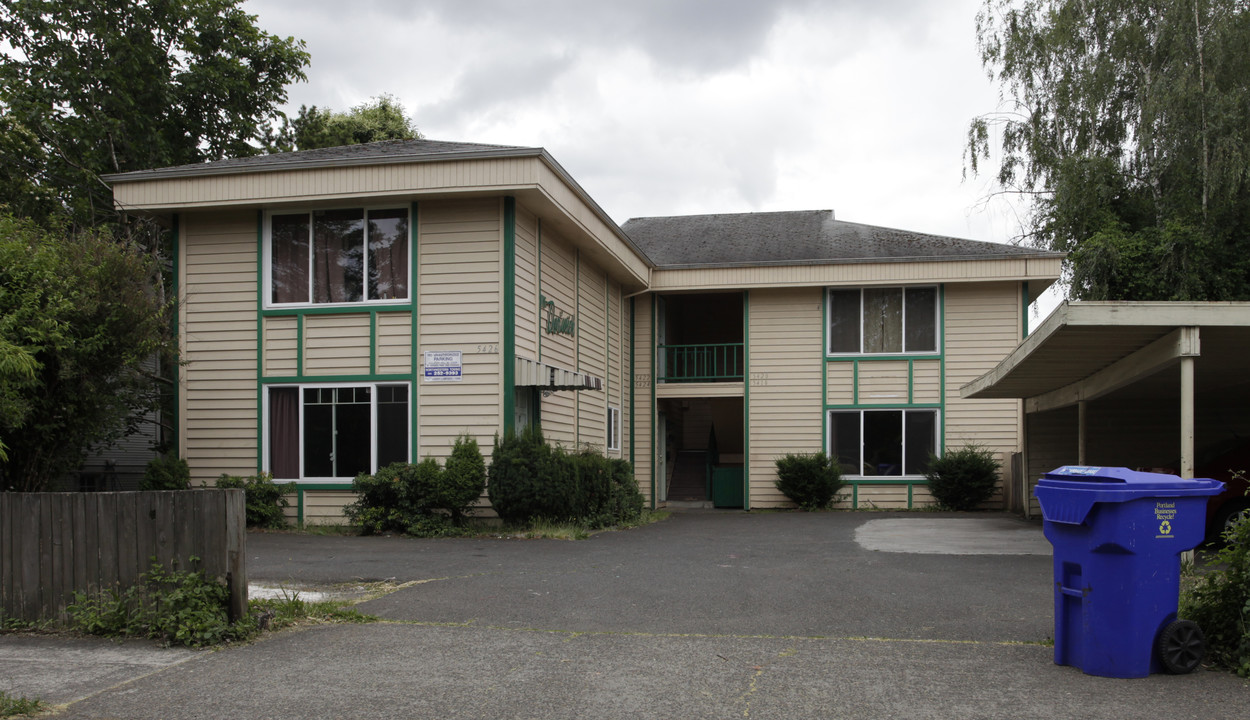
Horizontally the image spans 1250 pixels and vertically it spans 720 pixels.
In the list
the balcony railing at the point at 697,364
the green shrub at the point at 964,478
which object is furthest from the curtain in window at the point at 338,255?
the green shrub at the point at 964,478

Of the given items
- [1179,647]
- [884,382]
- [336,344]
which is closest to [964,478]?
[884,382]

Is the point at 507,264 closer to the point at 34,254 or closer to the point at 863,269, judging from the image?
the point at 34,254

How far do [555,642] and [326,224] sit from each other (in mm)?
10265

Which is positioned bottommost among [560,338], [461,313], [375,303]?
[560,338]

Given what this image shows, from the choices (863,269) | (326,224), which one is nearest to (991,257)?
(863,269)

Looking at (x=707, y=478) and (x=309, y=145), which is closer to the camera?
(x=707, y=478)

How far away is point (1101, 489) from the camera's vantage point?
572 cm

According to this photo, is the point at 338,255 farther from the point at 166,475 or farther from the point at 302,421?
the point at 166,475

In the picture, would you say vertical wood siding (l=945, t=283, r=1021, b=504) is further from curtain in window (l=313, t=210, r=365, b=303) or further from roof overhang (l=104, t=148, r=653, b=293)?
curtain in window (l=313, t=210, r=365, b=303)

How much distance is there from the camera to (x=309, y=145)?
27.4 m

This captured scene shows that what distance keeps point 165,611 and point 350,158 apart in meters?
9.07

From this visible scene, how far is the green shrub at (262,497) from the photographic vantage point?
1474cm

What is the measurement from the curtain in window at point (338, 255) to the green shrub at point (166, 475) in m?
3.19

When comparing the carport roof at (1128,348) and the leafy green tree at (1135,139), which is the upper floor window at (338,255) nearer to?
the carport roof at (1128,348)
